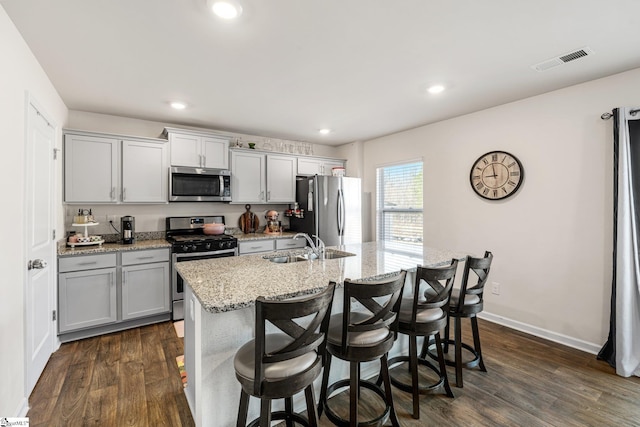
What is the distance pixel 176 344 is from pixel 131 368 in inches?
18.9

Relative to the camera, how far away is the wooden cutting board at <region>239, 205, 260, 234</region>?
4676 mm

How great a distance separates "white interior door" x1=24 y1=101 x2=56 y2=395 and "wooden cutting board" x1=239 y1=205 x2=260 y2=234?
2260 mm

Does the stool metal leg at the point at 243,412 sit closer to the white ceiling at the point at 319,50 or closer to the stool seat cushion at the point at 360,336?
the stool seat cushion at the point at 360,336

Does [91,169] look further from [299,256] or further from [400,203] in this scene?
[400,203]

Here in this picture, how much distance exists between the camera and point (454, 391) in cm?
220

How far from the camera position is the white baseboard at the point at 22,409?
1888 mm

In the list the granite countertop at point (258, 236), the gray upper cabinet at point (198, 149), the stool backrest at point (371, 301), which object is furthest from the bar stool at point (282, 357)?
the gray upper cabinet at point (198, 149)

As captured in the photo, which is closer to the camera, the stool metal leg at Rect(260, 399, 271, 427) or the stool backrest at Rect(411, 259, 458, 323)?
the stool metal leg at Rect(260, 399, 271, 427)

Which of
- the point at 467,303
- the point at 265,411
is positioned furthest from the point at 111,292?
the point at 467,303

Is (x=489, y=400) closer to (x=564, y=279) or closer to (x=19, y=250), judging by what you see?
(x=564, y=279)

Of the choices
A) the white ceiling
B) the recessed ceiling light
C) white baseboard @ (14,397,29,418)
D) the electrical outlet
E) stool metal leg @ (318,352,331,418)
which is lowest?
white baseboard @ (14,397,29,418)

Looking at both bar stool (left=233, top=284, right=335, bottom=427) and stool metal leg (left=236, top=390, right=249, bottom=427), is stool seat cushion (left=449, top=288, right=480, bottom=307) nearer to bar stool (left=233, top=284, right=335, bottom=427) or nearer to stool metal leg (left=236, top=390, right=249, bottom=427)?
bar stool (left=233, top=284, right=335, bottom=427)

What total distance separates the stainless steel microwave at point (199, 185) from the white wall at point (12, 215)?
1777 mm

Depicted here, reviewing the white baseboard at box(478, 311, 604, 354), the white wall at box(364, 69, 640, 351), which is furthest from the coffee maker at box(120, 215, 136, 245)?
the white baseboard at box(478, 311, 604, 354)
